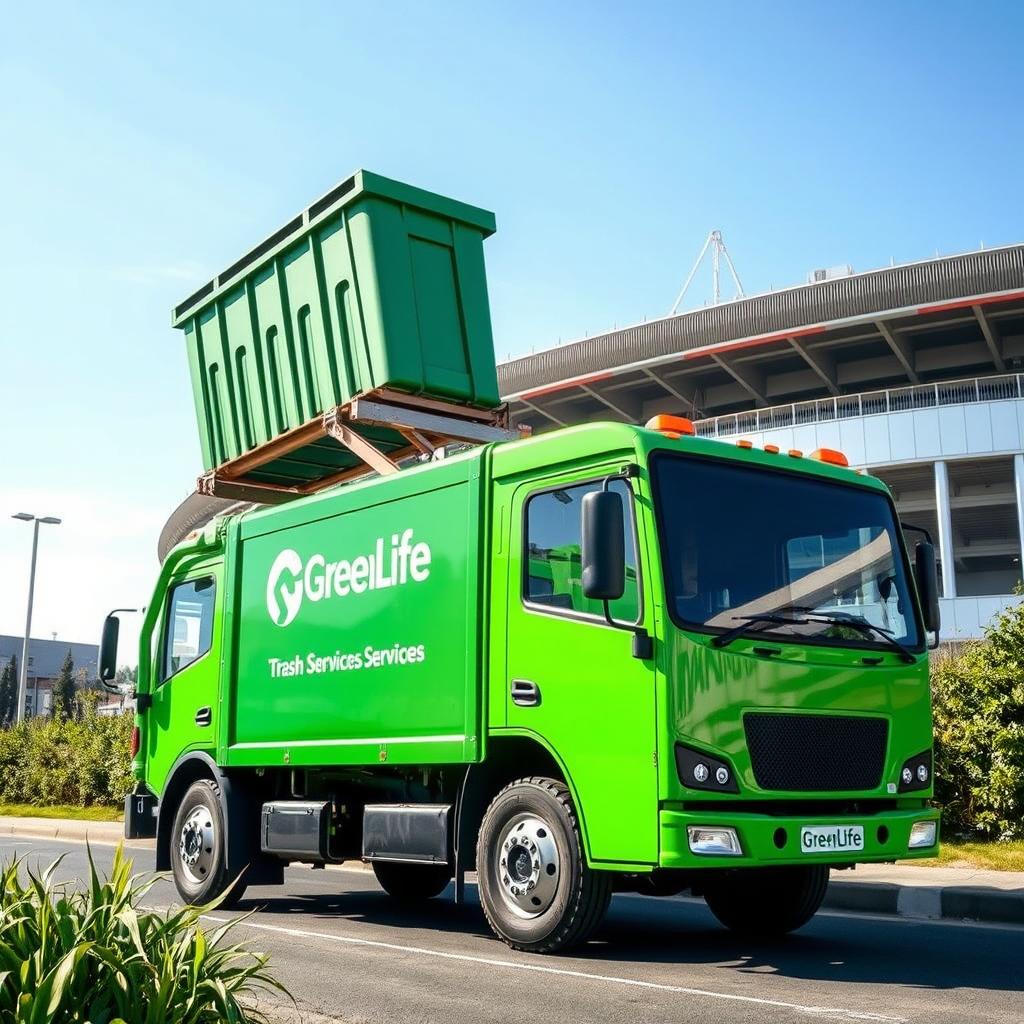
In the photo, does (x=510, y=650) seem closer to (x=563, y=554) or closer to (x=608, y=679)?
(x=563, y=554)

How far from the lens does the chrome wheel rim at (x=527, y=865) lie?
689cm

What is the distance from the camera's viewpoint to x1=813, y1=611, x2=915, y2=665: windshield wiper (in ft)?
23.2

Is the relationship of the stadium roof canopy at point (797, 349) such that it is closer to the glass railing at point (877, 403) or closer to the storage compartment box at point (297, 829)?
the glass railing at point (877, 403)

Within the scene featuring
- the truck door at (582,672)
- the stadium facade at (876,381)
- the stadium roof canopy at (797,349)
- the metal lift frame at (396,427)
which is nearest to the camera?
the truck door at (582,672)


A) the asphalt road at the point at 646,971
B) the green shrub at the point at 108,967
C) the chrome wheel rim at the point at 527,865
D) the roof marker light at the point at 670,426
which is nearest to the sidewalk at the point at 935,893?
the asphalt road at the point at 646,971

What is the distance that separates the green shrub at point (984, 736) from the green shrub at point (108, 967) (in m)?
8.93

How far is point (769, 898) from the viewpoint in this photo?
821cm

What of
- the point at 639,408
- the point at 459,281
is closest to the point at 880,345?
the point at 639,408

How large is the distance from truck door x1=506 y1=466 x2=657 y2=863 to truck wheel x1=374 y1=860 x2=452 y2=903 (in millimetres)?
3640

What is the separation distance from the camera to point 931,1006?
18.6 ft

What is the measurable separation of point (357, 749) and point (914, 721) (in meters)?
3.55

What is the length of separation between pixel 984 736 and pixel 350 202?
7.39 metres

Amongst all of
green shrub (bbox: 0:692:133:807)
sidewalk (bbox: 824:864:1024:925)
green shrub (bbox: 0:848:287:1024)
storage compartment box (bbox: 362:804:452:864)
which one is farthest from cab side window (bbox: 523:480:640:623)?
green shrub (bbox: 0:692:133:807)

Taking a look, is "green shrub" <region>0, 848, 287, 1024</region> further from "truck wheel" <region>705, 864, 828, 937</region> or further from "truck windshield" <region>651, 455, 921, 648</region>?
"truck wheel" <region>705, 864, 828, 937</region>
